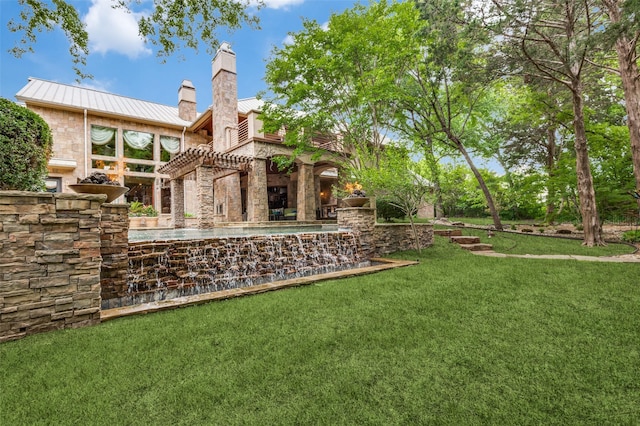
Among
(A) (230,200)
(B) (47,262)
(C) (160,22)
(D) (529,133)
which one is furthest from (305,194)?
(D) (529,133)

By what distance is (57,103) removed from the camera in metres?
14.5

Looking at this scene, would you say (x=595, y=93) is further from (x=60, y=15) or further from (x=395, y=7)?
(x=60, y=15)

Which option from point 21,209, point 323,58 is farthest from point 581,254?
point 21,209

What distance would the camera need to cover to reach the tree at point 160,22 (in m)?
4.86

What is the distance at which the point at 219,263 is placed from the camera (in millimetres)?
5762

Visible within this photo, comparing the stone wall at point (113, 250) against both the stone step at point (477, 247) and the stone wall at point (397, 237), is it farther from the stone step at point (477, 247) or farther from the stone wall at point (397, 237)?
the stone step at point (477, 247)

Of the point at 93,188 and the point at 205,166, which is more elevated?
the point at 205,166

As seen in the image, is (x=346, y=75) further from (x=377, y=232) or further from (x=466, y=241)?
(x=466, y=241)

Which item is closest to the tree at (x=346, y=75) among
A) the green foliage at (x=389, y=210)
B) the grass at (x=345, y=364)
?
the green foliage at (x=389, y=210)

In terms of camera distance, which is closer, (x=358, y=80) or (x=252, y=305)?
(x=252, y=305)

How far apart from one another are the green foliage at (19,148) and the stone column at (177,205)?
35.4 feet

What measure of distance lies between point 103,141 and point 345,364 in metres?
19.7

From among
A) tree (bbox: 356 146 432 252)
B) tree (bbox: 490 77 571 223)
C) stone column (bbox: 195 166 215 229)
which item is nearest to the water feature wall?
tree (bbox: 356 146 432 252)

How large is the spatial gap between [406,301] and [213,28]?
6.45 m
